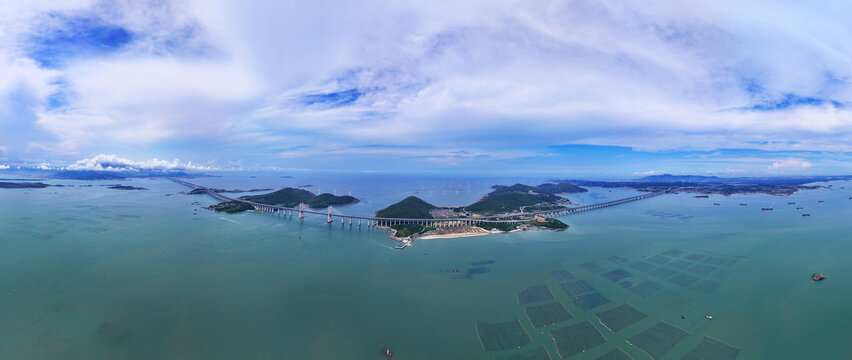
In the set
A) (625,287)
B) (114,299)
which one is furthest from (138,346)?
(625,287)

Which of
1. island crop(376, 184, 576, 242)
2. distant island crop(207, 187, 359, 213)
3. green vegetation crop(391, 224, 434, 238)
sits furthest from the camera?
distant island crop(207, 187, 359, 213)

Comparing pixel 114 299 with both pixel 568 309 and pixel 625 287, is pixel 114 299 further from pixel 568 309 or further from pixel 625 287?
pixel 625 287

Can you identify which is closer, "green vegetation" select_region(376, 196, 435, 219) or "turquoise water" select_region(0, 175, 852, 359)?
"turquoise water" select_region(0, 175, 852, 359)

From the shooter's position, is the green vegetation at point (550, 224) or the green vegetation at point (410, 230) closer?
the green vegetation at point (410, 230)

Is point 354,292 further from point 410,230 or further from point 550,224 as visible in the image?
point 550,224

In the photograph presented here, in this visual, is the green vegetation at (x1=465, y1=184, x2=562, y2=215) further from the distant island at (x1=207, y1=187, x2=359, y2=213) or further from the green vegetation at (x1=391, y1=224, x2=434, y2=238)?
the distant island at (x1=207, y1=187, x2=359, y2=213)

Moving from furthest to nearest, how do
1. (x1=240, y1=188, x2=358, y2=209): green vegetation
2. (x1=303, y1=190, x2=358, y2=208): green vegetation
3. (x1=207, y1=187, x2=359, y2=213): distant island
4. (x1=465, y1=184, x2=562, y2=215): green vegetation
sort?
(x1=303, y1=190, x2=358, y2=208): green vegetation
(x1=240, y1=188, x2=358, y2=209): green vegetation
(x1=207, y1=187, x2=359, y2=213): distant island
(x1=465, y1=184, x2=562, y2=215): green vegetation

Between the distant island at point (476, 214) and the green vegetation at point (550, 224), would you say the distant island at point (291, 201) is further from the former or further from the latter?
the green vegetation at point (550, 224)

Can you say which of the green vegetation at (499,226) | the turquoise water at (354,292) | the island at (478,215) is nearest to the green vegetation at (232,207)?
the turquoise water at (354,292)

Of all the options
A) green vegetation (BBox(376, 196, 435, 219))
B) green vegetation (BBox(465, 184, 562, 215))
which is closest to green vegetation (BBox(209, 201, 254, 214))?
green vegetation (BBox(376, 196, 435, 219))
